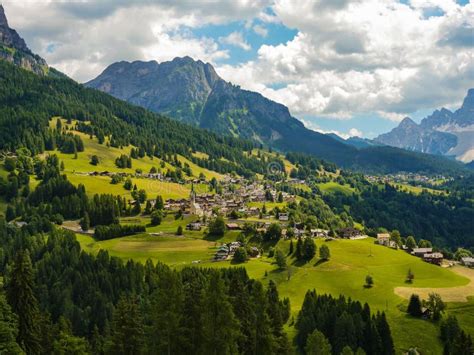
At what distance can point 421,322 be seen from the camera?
9862 cm

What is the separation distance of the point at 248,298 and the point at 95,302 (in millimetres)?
58895

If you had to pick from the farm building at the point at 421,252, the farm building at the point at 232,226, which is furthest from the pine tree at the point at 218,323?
the farm building at the point at 421,252

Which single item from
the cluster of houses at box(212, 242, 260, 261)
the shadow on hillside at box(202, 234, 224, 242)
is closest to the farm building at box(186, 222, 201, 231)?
the shadow on hillside at box(202, 234, 224, 242)

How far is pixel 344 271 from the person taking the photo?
13625cm

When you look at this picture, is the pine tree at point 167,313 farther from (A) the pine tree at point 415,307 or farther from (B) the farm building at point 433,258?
(B) the farm building at point 433,258

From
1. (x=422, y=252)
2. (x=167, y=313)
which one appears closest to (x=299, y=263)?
(x=422, y=252)

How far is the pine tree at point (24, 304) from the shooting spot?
57781 millimetres

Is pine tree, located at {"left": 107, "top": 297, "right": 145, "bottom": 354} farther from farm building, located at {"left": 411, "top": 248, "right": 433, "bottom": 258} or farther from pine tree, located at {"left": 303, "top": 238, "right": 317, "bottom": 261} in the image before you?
farm building, located at {"left": 411, "top": 248, "right": 433, "bottom": 258}

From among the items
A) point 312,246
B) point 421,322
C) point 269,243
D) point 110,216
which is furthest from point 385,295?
point 110,216

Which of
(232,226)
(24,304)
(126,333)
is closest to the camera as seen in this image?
(126,333)

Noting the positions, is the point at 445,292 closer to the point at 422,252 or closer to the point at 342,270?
the point at 342,270

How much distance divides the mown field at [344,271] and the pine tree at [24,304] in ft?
167

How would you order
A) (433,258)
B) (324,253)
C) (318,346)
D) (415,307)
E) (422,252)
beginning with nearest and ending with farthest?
(318,346) < (415,307) < (324,253) < (433,258) < (422,252)

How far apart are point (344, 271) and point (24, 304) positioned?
9760cm
